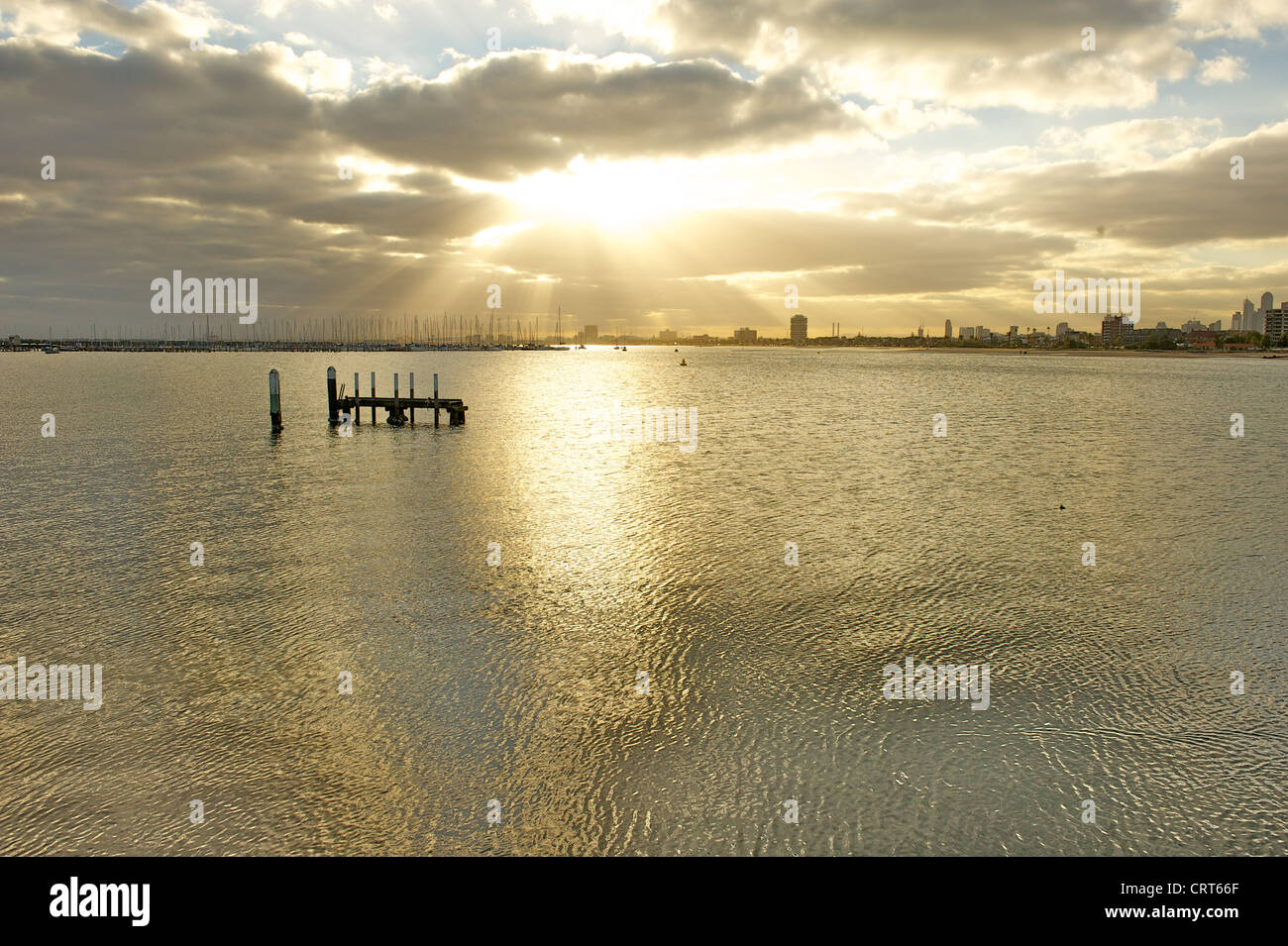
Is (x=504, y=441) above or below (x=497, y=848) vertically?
above

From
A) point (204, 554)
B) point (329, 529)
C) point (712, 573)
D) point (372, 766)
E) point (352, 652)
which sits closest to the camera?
point (372, 766)

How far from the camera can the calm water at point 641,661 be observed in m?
8.33

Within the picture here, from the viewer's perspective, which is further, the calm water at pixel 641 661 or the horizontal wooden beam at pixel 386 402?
the horizontal wooden beam at pixel 386 402

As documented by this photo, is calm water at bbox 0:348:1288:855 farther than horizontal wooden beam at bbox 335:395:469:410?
No

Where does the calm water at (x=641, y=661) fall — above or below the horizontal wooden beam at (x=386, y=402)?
below

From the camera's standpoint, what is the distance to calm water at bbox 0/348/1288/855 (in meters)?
8.33

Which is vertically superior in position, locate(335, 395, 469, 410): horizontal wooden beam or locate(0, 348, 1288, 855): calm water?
locate(335, 395, 469, 410): horizontal wooden beam

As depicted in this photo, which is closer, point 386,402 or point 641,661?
point 641,661

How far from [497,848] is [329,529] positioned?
15.7 m

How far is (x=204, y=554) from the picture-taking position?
1875 cm

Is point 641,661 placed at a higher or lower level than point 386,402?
lower

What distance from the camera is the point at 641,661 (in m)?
12.5
